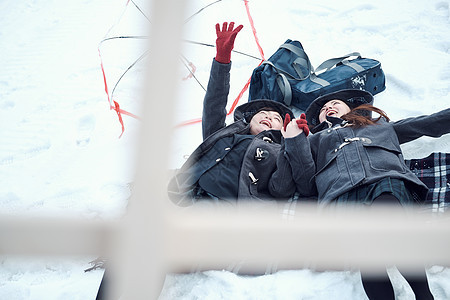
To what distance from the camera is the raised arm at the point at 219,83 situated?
3.87 feet

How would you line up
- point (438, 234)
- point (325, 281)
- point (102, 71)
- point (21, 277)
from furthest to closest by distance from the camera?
point (102, 71)
point (21, 277)
point (325, 281)
point (438, 234)

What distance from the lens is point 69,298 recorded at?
3.23ft

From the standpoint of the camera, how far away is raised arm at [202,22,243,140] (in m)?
1.18

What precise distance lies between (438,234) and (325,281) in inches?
26.8

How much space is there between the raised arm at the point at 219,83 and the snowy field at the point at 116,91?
0.09 metres

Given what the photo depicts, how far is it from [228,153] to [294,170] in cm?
20

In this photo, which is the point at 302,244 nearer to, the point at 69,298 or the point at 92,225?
the point at 92,225

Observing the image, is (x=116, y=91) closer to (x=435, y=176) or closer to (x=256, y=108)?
(x=256, y=108)

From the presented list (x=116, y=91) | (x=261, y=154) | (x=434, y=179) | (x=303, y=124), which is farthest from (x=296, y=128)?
(x=116, y=91)

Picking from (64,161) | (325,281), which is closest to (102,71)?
(64,161)

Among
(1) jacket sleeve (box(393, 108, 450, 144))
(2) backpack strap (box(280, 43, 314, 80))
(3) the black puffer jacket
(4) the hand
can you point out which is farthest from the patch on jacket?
(2) backpack strap (box(280, 43, 314, 80))

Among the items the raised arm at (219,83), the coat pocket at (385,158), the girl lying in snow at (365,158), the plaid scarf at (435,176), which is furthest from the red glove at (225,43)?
the plaid scarf at (435,176)

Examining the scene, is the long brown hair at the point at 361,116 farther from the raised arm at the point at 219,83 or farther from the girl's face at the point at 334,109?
the raised arm at the point at 219,83

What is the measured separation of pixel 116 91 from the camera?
1766mm
